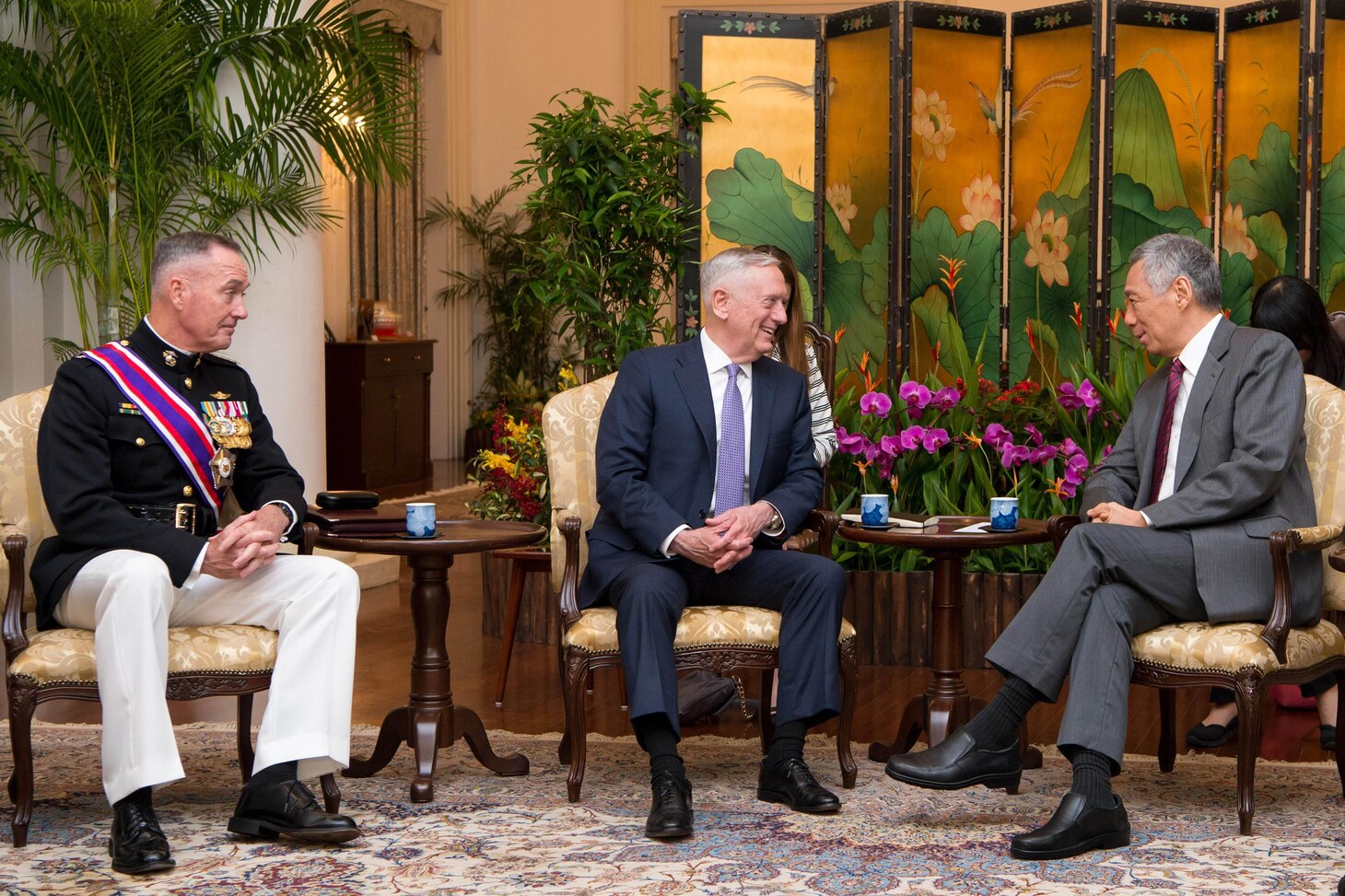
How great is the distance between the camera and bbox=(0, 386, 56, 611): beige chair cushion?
147 inches

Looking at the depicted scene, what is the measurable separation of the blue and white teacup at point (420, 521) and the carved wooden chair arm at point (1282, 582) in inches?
77.5

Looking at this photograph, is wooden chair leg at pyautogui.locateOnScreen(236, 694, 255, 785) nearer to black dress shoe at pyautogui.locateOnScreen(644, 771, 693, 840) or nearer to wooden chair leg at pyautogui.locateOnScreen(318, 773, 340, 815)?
wooden chair leg at pyautogui.locateOnScreen(318, 773, 340, 815)

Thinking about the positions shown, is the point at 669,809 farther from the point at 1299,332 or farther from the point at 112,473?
the point at 1299,332

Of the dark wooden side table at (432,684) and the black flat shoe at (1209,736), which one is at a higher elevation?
the dark wooden side table at (432,684)

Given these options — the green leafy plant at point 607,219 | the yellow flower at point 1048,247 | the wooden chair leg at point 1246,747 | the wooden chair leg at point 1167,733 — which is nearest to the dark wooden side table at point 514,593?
the green leafy plant at point 607,219

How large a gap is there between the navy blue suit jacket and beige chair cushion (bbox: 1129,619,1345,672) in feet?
3.04

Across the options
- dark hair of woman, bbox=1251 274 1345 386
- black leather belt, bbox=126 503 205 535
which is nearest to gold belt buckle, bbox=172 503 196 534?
black leather belt, bbox=126 503 205 535

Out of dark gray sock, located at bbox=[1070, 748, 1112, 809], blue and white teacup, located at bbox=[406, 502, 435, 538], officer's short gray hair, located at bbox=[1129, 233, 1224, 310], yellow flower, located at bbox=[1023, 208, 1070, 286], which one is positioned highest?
yellow flower, located at bbox=[1023, 208, 1070, 286]

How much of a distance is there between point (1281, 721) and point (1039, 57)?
2.99 m

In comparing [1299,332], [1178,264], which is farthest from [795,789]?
[1299,332]

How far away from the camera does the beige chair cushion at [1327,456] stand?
3.89 metres

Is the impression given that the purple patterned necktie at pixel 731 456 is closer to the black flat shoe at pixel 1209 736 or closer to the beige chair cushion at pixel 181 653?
the beige chair cushion at pixel 181 653

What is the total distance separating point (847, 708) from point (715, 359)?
958mm

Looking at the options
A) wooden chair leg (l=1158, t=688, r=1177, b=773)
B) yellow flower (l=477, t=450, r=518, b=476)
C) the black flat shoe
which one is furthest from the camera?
yellow flower (l=477, t=450, r=518, b=476)
